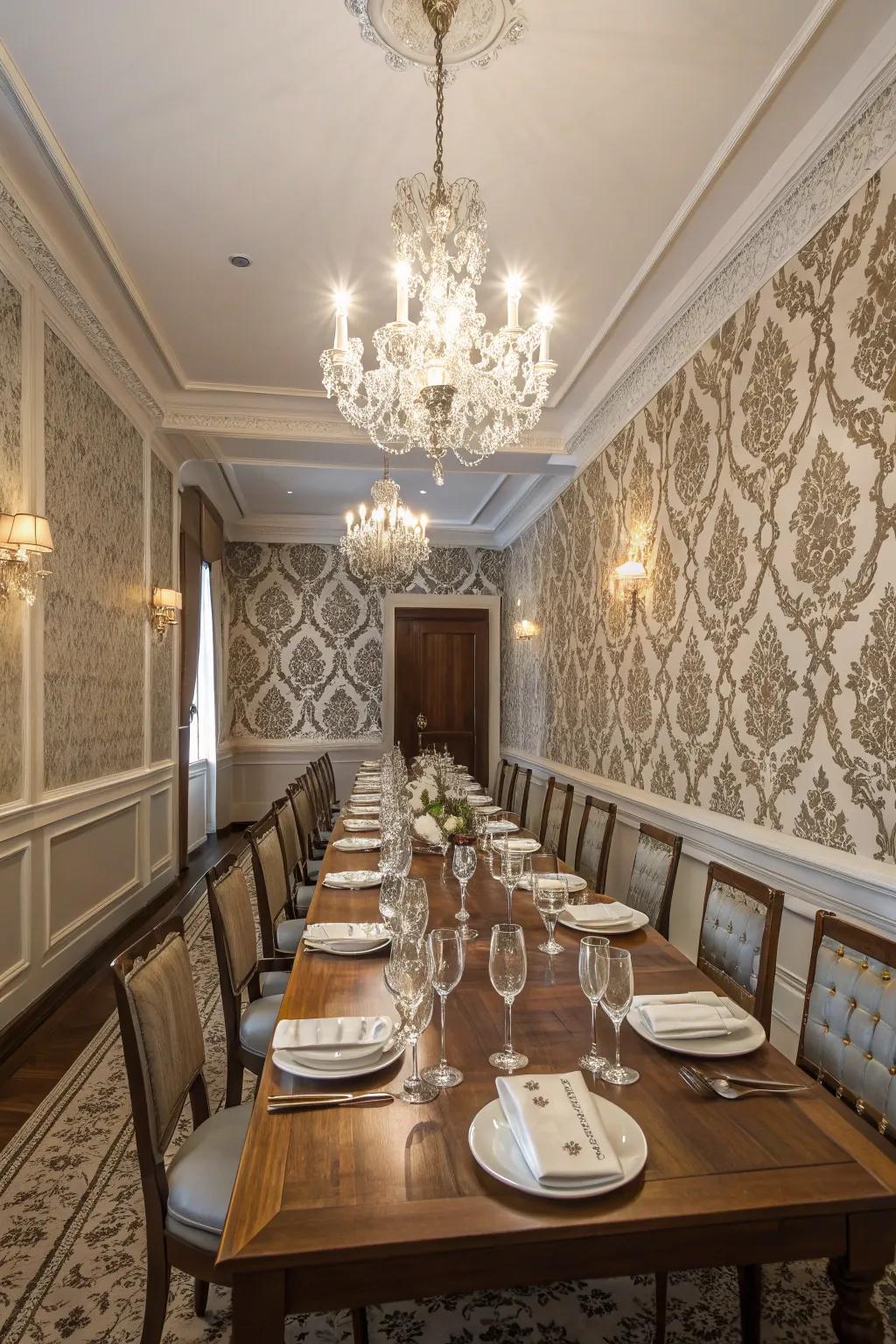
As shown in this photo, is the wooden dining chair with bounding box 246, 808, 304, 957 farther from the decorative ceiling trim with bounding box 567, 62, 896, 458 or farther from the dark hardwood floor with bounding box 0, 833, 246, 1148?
the decorative ceiling trim with bounding box 567, 62, 896, 458

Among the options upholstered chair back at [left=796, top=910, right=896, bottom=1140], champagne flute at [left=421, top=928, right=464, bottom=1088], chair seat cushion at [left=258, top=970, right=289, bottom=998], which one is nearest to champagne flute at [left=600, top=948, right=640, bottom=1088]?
champagne flute at [left=421, top=928, right=464, bottom=1088]

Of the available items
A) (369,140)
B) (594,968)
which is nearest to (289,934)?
(594,968)

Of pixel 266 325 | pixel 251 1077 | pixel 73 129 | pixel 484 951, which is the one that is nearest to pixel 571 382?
pixel 266 325

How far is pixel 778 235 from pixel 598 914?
2472 mm

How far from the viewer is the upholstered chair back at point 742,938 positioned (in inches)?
69.8

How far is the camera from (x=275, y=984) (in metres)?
2.55

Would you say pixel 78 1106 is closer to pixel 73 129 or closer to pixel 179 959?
pixel 179 959

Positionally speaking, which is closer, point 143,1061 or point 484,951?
point 143,1061

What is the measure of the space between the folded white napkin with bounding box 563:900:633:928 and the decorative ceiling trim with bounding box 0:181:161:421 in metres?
3.13

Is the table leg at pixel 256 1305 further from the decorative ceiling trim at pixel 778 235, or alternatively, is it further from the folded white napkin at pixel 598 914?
the decorative ceiling trim at pixel 778 235

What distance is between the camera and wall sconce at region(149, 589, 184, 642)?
16.7 feet

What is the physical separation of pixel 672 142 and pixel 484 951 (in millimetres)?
2659

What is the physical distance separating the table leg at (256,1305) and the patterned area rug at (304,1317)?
3.11 ft

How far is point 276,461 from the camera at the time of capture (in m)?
5.47
